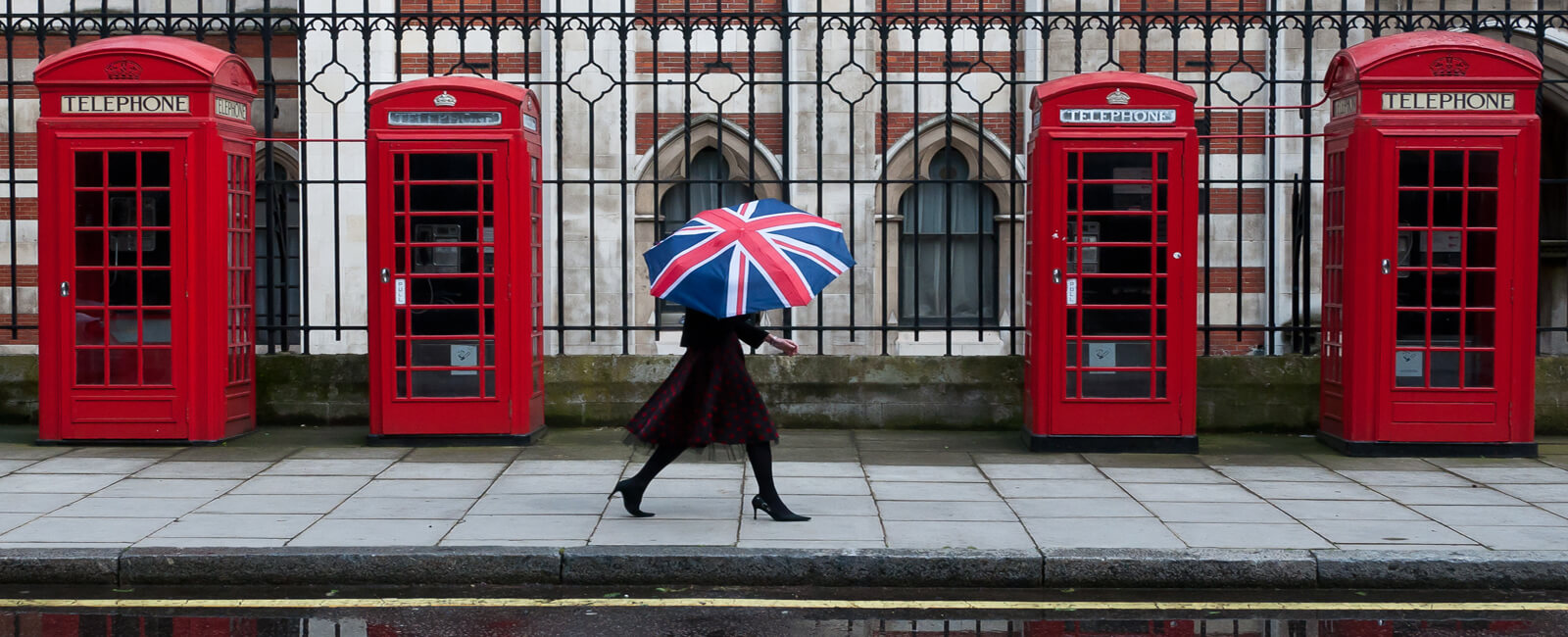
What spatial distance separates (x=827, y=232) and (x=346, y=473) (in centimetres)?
349

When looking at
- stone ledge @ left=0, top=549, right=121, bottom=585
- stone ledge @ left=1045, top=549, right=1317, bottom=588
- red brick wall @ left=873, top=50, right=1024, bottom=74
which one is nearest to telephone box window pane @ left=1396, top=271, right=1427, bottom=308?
stone ledge @ left=1045, top=549, right=1317, bottom=588

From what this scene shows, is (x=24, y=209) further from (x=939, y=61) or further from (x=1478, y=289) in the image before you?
(x=1478, y=289)

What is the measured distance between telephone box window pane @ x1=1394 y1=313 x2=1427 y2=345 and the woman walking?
14.7 ft

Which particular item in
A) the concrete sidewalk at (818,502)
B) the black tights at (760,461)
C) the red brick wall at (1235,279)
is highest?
the red brick wall at (1235,279)

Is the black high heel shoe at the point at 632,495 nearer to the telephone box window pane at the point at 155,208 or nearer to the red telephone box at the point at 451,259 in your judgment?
the red telephone box at the point at 451,259

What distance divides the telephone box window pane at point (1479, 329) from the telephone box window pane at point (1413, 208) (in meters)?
0.68

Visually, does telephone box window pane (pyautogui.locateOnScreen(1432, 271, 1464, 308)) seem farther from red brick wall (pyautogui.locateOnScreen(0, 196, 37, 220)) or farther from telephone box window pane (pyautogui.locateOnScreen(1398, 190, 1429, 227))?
red brick wall (pyautogui.locateOnScreen(0, 196, 37, 220))

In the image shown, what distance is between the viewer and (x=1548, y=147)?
1697cm

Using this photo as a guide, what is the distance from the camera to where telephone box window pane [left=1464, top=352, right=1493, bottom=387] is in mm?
8867

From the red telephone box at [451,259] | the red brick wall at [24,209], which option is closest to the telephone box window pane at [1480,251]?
the red telephone box at [451,259]

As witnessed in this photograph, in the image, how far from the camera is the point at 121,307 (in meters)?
9.12

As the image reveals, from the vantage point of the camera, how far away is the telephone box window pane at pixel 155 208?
9039 mm

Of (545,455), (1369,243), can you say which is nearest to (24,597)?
(545,455)

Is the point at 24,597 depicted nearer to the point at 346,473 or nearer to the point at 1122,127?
the point at 346,473
